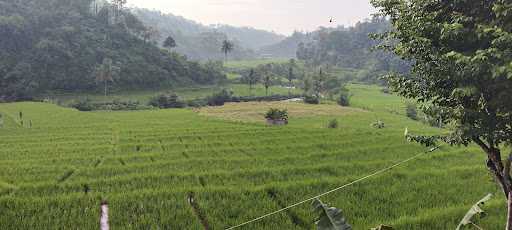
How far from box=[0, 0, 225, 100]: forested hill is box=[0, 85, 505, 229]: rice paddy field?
41983 millimetres

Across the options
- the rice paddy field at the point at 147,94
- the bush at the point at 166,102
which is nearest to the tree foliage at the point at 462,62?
the bush at the point at 166,102

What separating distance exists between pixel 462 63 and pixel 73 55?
69.0m

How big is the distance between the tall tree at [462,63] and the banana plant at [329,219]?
2053 mm

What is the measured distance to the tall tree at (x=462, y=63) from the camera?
4.91m

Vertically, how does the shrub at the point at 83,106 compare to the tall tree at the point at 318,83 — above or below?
below

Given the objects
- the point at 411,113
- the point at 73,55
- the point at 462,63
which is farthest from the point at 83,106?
the point at 462,63

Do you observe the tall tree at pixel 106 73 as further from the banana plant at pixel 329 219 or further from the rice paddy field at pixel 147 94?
the banana plant at pixel 329 219

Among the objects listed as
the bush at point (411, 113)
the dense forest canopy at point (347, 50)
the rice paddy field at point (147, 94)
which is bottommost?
the bush at point (411, 113)

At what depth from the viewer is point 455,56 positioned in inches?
193

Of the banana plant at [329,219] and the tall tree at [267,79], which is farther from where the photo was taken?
Result: the tall tree at [267,79]

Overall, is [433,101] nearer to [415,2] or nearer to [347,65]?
[415,2]

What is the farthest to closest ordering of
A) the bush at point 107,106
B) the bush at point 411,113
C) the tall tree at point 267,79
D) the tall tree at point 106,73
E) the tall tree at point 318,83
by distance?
the tall tree at point 318,83, the tall tree at point 267,79, the tall tree at point 106,73, the bush at point 107,106, the bush at point 411,113

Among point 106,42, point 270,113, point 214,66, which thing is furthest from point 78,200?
point 214,66

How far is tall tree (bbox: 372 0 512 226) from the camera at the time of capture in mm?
4914
